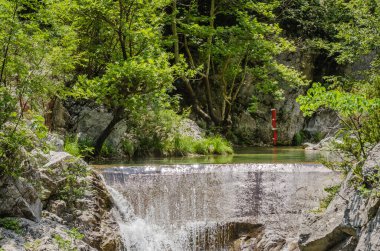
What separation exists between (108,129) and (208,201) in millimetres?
4311

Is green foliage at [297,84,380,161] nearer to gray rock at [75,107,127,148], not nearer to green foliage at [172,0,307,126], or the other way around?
gray rock at [75,107,127,148]

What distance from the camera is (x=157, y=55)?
13219 millimetres

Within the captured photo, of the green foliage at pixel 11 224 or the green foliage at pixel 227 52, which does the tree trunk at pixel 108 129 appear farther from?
the green foliage at pixel 11 224

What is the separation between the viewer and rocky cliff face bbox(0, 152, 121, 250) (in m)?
6.23

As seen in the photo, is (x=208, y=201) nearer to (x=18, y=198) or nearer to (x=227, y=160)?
(x=227, y=160)

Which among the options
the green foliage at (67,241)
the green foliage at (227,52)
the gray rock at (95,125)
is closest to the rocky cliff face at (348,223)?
the green foliage at (67,241)

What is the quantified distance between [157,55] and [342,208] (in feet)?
26.2

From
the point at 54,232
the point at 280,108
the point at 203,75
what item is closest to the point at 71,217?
the point at 54,232

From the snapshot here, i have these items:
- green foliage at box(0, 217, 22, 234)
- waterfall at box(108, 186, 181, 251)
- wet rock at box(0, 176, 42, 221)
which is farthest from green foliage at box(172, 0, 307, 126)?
green foliage at box(0, 217, 22, 234)

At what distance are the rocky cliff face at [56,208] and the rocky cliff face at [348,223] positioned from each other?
3.12m

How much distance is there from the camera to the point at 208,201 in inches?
371

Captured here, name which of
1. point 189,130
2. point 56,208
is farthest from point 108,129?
point 56,208

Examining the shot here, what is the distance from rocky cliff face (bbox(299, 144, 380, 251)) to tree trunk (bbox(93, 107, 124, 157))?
273 inches

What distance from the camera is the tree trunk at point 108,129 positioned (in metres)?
12.6
